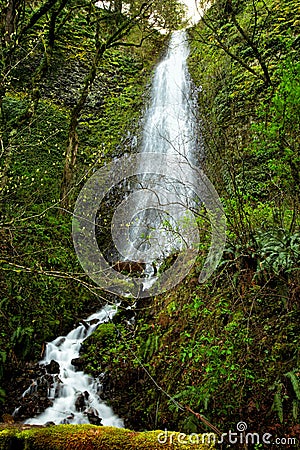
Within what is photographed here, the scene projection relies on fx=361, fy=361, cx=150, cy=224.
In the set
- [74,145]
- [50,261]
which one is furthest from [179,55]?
[50,261]

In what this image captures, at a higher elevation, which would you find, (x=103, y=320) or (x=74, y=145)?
(x=74, y=145)

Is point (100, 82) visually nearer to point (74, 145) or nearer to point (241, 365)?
point (74, 145)

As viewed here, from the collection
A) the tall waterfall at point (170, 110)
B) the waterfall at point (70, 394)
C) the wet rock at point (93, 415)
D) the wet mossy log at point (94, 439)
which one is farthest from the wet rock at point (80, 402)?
the tall waterfall at point (170, 110)

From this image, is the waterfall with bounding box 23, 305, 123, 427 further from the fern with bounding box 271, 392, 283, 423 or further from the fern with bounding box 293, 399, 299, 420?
the fern with bounding box 293, 399, 299, 420

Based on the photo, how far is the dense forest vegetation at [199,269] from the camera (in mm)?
4199

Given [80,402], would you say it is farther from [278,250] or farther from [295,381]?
[278,250]

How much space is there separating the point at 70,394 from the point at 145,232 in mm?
5839

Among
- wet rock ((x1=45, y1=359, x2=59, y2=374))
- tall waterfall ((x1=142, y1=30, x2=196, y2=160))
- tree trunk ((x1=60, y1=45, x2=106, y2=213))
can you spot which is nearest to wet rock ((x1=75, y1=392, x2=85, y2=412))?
wet rock ((x1=45, y1=359, x2=59, y2=374))

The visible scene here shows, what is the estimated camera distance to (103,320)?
8586 mm

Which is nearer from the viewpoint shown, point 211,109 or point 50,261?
point 50,261

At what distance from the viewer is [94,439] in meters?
2.06

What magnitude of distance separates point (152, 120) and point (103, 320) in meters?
8.74

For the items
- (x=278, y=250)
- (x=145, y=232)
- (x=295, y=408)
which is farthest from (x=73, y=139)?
(x=295, y=408)

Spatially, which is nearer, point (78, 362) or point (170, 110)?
point (78, 362)
